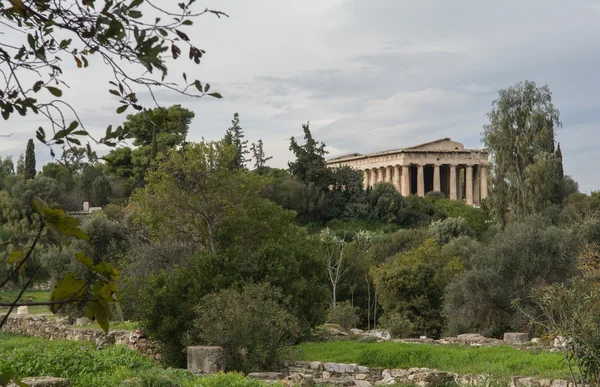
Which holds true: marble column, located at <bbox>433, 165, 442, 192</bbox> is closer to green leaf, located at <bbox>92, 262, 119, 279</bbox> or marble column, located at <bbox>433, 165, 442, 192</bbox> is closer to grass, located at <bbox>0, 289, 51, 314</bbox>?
grass, located at <bbox>0, 289, 51, 314</bbox>

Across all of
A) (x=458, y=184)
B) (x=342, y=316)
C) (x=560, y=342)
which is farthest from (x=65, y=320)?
(x=458, y=184)

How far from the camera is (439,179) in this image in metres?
71.4

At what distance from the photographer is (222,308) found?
15.2 metres

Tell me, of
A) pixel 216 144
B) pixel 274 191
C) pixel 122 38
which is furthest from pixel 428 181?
pixel 122 38

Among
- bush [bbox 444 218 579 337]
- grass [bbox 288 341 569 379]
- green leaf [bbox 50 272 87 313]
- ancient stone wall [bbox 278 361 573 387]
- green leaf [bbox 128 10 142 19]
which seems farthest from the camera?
bush [bbox 444 218 579 337]

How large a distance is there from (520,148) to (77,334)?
78.2 feet

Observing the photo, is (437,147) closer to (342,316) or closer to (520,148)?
(520,148)

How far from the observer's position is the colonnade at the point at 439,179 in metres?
70.4

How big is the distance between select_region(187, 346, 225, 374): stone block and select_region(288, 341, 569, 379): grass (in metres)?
2.45

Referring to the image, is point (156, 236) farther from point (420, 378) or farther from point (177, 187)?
point (420, 378)

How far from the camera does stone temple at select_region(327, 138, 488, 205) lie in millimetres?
70438

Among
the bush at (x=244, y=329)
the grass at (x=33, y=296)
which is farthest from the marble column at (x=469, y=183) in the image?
the bush at (x=244, y=329)

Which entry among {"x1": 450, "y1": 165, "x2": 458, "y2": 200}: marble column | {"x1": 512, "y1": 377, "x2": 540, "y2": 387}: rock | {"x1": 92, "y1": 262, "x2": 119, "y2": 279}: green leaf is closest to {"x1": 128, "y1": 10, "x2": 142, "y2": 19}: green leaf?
{"x1": 92, "y1": 262, "x2": 119, "y2": 279}: green leaf

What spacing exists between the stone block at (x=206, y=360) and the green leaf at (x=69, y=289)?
10.9 metres
